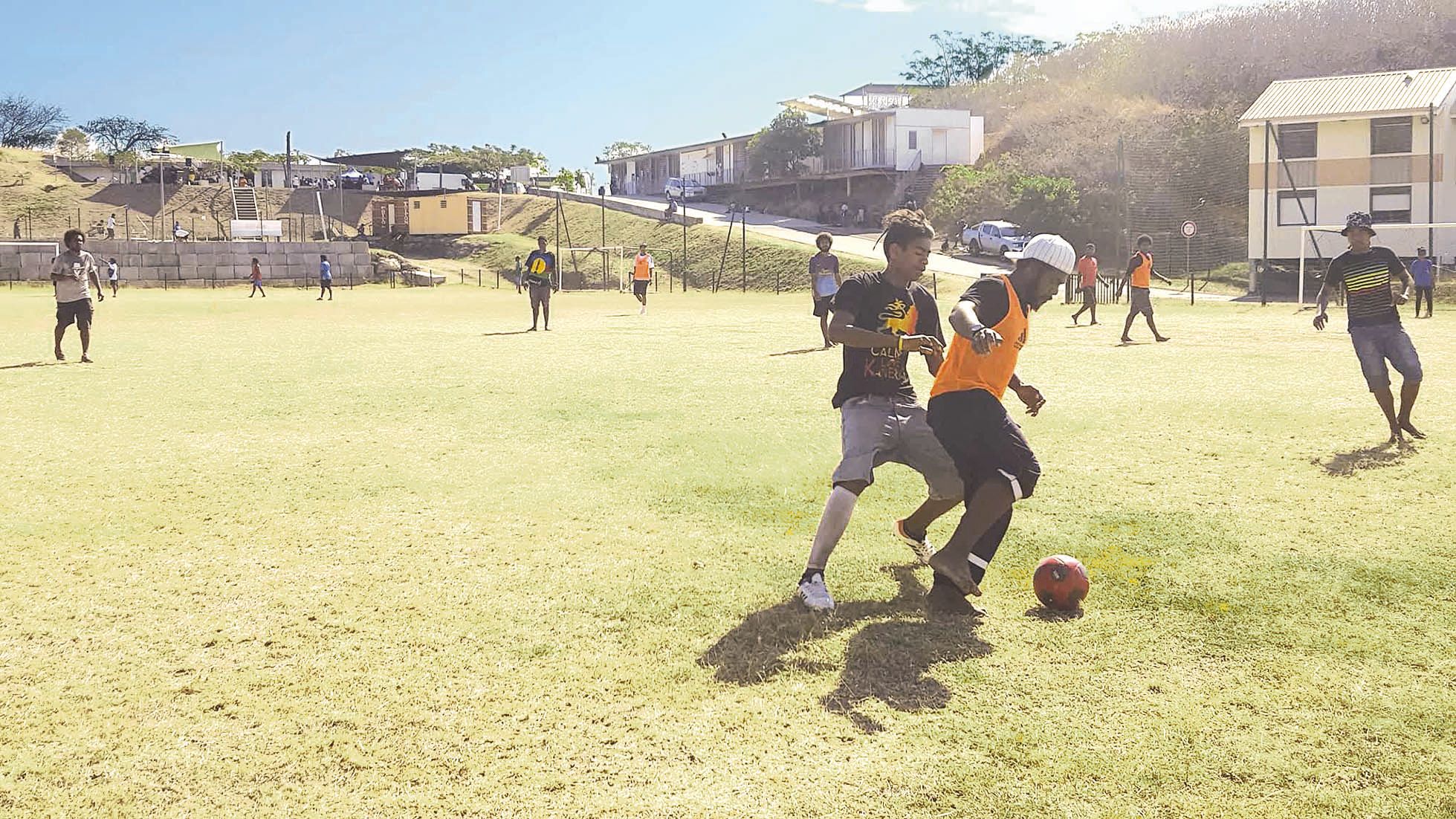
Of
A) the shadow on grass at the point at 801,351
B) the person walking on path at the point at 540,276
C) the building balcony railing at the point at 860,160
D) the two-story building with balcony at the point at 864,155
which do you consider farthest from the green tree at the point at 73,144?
the shadow on grass at the point at 801,351

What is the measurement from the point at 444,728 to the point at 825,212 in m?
70.0

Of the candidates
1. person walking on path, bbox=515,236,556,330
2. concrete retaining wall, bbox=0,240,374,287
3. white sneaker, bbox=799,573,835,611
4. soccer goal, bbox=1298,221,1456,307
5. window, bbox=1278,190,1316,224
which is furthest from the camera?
concrete retaining wall, bbox=0,240,374,287

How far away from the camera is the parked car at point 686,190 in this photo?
85.3 meters

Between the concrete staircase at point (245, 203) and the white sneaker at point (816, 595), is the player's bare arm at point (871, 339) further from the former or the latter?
the concrete staircase at point (245, 203)

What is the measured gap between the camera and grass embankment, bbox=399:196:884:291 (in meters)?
54.4

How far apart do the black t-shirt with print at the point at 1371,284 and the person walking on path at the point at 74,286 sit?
16.2 m

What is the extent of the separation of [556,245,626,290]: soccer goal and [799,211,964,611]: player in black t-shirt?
4600cm

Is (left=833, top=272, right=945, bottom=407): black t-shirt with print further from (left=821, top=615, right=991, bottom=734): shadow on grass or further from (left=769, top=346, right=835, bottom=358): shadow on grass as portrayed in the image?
(left=769, top=346, right=835, bottom=358): shadow on grass

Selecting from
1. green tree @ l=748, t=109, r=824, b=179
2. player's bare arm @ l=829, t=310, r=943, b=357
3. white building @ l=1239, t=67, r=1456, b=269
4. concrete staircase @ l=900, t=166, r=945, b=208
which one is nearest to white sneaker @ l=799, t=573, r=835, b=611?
player's bare arm @ l=829, t=310, r=943, b=357

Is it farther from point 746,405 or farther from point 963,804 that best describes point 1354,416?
point 963,804

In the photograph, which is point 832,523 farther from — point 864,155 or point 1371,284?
point 864,155

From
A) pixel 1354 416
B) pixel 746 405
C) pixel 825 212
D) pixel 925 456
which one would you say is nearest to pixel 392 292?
pixel 825 212

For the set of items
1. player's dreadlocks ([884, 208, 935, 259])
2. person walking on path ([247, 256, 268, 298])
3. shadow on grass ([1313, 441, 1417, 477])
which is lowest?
shadow on grass ([1313, 441, 1417, 477])

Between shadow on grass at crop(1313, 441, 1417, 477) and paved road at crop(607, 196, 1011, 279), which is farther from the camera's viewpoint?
paved road at crop(607, 196, 1011, 279)
